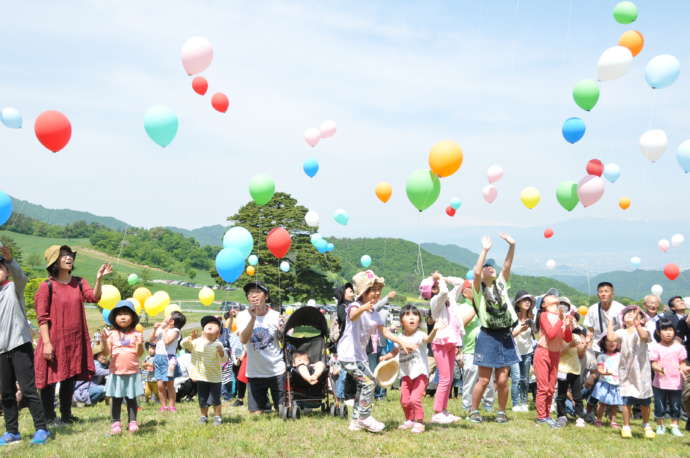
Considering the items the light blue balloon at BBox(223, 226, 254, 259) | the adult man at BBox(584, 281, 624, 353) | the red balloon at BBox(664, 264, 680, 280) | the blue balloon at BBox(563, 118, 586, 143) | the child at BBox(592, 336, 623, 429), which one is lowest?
the child at BBox(592, 336, 623, 429)

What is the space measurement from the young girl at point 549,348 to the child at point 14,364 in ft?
18.1

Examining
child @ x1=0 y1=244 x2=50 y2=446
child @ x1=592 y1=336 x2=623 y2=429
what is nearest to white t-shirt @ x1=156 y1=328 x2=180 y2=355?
child @ x1=0 y1=244 x2=50 y2=446

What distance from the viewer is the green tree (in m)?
38.9

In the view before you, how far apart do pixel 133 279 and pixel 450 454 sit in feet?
56.0

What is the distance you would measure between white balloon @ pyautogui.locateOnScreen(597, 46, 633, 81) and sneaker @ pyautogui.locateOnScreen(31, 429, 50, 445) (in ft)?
33.6

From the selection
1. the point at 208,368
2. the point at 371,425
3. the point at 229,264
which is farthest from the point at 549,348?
the point at 229,264

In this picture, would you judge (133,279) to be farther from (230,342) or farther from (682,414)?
(682,414)

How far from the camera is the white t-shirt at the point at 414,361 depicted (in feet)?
19.5

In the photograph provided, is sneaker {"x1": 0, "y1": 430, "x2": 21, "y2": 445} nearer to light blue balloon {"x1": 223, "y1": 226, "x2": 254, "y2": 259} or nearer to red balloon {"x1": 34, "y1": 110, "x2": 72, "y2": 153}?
red balloon {"x1": 34, "y1": 110, "x2": 72, "y2": 153}

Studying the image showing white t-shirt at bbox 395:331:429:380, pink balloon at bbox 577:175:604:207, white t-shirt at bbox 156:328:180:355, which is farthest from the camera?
pink balloon at bbox 577:175:604:207

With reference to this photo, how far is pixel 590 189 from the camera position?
10359 millimetres

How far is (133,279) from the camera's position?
1988 cm

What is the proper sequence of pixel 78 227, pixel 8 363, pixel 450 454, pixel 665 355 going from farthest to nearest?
pixel 78 227, pixel 665 355, pixel 8 363, pixel 450 454

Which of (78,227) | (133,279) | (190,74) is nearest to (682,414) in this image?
(190,74)
